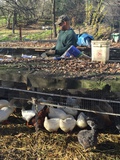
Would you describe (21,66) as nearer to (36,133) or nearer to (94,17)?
(36,133)

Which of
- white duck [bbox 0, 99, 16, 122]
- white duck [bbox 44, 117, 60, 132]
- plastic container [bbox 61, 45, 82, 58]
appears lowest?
white duck [bbox 44, 117, 60, 132]

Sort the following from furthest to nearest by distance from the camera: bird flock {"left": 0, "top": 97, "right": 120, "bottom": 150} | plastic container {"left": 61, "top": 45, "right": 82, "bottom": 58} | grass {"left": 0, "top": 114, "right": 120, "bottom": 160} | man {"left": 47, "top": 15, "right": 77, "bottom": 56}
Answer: man {"left": 47, "top": 15, "right": 77, "bottom": 56}
plastic container {"left": 61, "top": 45, "right": 82, "bottom": 58}
bird flock {"left": 0, "top": 97, "right": 120, "bottom": 150}
grass {"left": 0, "top": 114, "right": 120, "bottom": 160}

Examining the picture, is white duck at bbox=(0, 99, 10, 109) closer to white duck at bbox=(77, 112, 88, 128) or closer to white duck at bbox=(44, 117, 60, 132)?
white duck at bbox=(44, 117, 60, 132)

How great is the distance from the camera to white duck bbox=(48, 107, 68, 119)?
4.25 metres

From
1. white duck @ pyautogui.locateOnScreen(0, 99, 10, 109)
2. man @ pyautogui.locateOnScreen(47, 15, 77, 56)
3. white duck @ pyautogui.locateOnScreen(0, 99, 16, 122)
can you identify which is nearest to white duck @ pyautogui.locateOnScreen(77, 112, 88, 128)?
white duck @ pyautogui.locateOnScreen(0, 99, 16, 122)

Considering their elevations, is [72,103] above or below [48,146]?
above

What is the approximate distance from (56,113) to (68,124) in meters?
0.32

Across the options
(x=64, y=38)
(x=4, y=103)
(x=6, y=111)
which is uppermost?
(x=64, y=38)

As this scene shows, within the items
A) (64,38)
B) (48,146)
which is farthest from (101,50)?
(48,146)

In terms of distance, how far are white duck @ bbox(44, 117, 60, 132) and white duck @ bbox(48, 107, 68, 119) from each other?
104 millimetres

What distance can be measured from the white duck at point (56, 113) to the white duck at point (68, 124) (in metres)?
0.15

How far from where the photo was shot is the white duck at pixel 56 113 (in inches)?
167

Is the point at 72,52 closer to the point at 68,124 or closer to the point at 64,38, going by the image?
the point at 64,38

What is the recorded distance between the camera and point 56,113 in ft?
14.1
